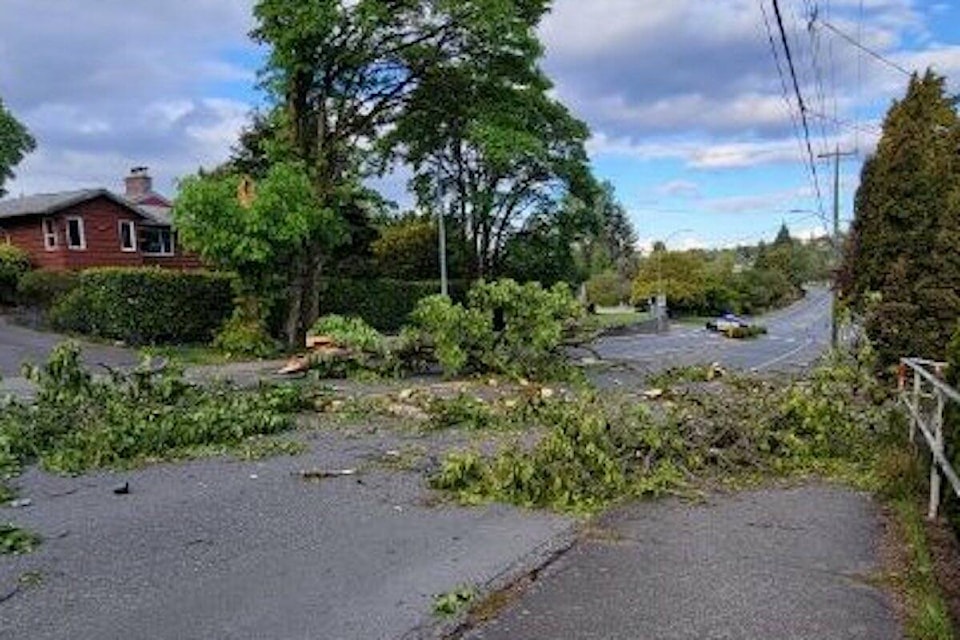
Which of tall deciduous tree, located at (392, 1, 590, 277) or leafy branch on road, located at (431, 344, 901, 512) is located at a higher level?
tall deciduous tree, located at (392, 1, 590, 277)

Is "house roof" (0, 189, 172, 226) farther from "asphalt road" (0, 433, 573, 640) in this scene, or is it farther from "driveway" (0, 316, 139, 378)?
"asphalt road" (0, 433, 573, 640)

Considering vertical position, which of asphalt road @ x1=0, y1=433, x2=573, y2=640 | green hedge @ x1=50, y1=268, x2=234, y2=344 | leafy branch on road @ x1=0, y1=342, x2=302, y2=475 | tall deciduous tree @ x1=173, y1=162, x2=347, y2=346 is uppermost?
tall deciduous tree @ x1=173, y1=162, x2=347, y2=346

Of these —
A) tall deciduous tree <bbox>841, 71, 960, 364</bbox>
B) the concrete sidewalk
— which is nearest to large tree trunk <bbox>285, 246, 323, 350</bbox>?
tall deciduous tree <bbox>841, 71, 960, 364</bbox>

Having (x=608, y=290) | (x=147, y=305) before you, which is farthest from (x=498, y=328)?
(x=608, y=290)

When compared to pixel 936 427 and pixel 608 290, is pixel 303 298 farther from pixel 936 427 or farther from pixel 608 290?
pixel 608 290

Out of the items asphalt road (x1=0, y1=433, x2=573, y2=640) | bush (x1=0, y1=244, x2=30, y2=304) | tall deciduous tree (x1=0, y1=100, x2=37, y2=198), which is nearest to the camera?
asphalt road (x1=0, y1=433, x2=573, y2=640)

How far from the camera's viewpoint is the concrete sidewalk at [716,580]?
5.18 m

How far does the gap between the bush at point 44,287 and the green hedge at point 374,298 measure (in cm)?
804

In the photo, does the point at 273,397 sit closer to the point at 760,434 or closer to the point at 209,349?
the point at 760,434

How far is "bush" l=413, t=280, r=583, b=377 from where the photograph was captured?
17.8 meters

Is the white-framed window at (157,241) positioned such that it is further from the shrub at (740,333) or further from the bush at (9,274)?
the shrub at (740,333)

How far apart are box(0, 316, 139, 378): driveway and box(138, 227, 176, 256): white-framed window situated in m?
13.2

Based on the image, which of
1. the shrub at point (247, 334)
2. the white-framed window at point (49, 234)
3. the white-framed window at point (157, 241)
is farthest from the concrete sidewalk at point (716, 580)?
the white-framed window at point (157, 241)

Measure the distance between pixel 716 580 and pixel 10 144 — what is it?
167 ft
